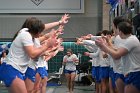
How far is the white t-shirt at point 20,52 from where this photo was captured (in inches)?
185

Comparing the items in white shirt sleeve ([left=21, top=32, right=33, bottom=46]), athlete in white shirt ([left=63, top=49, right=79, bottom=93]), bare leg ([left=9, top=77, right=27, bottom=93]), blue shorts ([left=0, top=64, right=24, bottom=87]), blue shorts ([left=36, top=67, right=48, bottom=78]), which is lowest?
athlete in white shirt ([left=63, top=49, right=79, bottom=93])

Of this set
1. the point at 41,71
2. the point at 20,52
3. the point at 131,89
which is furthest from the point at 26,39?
the point at 41,71

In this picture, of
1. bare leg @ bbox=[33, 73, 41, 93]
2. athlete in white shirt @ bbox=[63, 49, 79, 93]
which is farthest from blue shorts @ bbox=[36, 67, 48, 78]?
athlete in white shirt @ bbox=[63, 49, 79, 93]

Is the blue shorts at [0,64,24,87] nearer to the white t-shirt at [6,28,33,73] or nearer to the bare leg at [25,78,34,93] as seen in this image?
the white t-shirt at [6,28,33,73]

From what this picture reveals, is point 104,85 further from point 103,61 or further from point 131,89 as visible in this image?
point 131,89

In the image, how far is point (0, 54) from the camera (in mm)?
9773

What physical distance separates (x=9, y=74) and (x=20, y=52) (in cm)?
32

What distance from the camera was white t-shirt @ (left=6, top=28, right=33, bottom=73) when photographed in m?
4.70

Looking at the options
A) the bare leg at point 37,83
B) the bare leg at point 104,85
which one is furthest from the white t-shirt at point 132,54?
the bare leg at point 104,85

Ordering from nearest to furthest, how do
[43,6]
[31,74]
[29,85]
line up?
[29,85], [31,74], [43,6]

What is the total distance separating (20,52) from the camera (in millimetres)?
4742

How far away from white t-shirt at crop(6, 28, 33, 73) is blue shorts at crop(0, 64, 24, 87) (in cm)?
5

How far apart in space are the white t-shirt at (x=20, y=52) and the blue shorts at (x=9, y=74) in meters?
0.05

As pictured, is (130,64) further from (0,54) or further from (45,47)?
(0,54)
